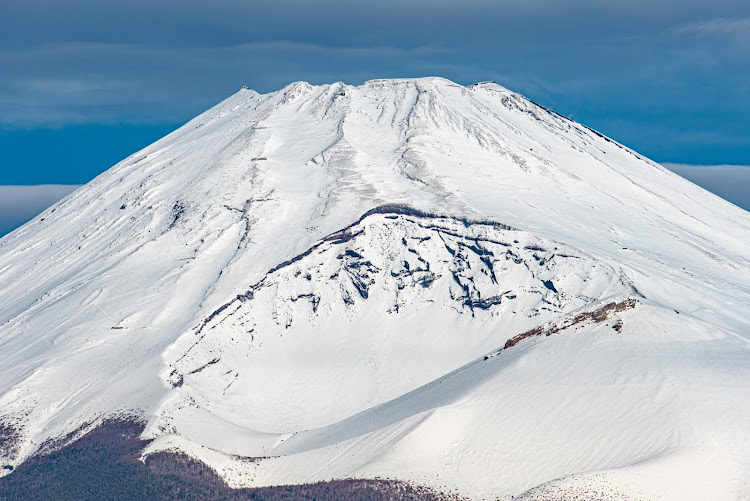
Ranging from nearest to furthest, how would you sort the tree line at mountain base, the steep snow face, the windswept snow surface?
the tree line at mountain base < the windswept snow surface < the steep snow face

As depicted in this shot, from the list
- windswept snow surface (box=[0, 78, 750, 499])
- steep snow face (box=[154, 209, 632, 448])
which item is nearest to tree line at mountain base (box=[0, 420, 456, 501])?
windswept snow surface (box=[0, 78, 750, 499])

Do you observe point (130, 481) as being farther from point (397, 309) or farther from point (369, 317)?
point (397, 309)

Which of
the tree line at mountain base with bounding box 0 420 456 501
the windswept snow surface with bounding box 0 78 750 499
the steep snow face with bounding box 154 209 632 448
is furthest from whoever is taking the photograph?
the steep snow face with bounding box 154 209 632 448

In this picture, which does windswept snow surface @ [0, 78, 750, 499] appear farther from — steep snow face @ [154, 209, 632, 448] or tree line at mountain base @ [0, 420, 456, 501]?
tree line at mountain base @ [0, 420, 456, 501]

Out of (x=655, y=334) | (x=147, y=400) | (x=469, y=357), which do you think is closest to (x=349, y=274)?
(x=469, y=357)

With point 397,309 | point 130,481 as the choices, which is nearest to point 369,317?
point 397,309

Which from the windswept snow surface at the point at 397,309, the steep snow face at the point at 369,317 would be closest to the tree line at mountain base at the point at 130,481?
the windswept snow surface at the point at 397,309

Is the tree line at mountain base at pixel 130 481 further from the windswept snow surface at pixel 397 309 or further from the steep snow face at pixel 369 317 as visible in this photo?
the steep snow face at pixel 369 317

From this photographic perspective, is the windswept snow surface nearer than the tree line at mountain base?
No

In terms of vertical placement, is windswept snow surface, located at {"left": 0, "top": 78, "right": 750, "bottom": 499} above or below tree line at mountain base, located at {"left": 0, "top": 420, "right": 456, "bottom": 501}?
above
